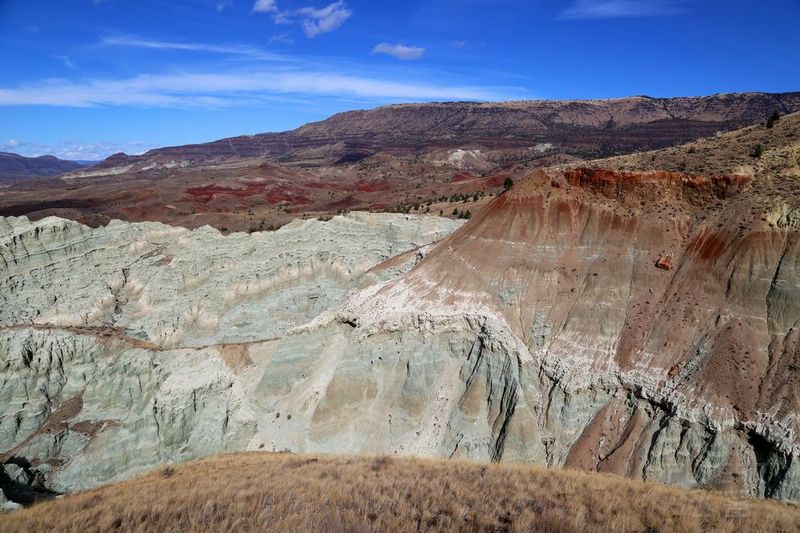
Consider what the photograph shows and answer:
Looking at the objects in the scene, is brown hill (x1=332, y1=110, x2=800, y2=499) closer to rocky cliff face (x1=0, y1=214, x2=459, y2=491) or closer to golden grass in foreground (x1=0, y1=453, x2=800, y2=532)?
golden grass in foreground (x1=0, y1=453, x2=800, y2=532)

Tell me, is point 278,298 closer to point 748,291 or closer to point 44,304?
point 44,304

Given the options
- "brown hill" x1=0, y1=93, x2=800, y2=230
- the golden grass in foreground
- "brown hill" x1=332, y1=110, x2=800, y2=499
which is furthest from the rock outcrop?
"brown hill" x1=0, y1=93, x2=800, y2=230

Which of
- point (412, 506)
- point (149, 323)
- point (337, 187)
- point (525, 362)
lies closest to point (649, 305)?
point (525, 362)

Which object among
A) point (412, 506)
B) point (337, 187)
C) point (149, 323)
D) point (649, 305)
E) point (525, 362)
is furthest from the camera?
point (337, 187)

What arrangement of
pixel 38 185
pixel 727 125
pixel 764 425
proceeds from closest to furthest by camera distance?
pixel 764 425 → pixel 727 125 → pixel 38 185

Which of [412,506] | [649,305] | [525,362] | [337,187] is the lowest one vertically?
[525,362]

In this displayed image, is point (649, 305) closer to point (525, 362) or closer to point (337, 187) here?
point (525, 362)

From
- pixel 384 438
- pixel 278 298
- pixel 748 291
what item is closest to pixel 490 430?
pixel 384 438

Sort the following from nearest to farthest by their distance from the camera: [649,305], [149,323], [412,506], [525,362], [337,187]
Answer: [412,506] < [649,305] < [525,362] < [149,323] < [337,187]

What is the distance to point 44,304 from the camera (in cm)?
4328

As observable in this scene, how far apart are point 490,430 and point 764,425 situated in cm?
1256

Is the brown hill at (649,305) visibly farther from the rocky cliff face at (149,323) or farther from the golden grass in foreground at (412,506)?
the rocky cliff face at (149,323)

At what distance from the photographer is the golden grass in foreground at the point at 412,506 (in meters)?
11.9

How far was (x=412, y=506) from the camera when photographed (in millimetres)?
13125
